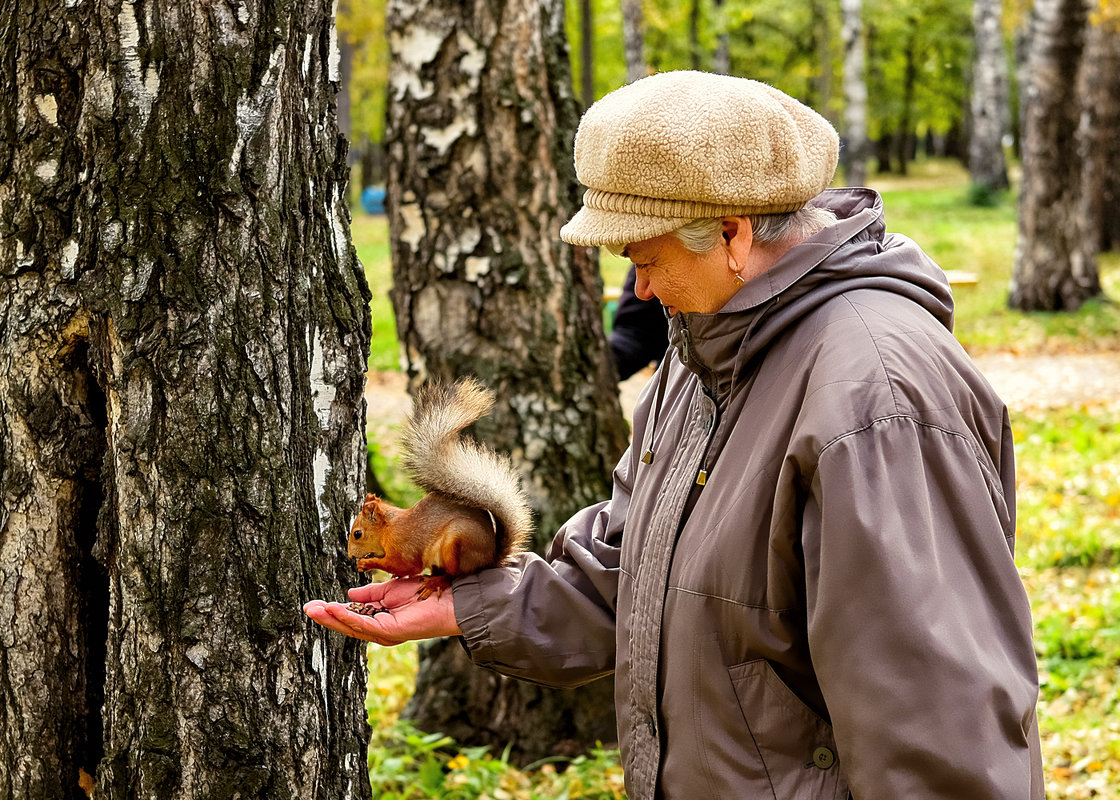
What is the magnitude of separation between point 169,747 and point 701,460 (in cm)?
117

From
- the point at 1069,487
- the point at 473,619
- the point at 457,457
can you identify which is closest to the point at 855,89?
the point at 1069,487

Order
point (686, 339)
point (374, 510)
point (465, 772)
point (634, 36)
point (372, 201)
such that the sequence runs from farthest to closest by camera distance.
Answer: point (372, 201) → point (634, 36) → point (465, 772) → point (374, 510) → point (686, 339)

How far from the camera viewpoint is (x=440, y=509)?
2408 mm

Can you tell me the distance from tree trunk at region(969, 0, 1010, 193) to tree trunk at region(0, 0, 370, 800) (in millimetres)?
22010

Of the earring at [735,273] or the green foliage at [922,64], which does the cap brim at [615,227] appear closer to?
the earring at [735,273]

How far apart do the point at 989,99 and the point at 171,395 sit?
77.1ft

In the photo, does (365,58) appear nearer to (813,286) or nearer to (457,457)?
(457,457)

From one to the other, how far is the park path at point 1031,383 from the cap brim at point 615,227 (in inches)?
276

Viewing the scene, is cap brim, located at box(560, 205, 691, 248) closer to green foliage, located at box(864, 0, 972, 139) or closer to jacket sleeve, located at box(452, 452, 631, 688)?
jacket sleeve, located at box(452, 452, 631, 688)

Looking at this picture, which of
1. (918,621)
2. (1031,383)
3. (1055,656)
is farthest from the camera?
(1031,383)

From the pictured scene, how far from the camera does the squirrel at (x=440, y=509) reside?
2.34 metres

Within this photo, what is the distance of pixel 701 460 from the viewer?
202 centimetres

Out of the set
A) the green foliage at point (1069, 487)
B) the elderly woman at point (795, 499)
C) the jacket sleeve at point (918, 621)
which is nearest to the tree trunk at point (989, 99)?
the green foliage at point (1069, 487)

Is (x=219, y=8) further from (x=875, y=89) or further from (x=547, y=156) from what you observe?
(x=875, y=89)
